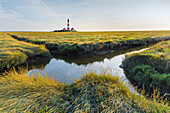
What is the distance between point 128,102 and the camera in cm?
340

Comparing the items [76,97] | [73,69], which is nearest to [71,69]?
[73,69]

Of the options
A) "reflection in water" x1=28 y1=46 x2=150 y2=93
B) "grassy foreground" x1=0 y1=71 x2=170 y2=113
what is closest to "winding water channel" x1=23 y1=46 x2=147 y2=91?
"reflection in water" x1=28 y1=46 x2=150 y2=93

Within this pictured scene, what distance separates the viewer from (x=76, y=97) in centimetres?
367

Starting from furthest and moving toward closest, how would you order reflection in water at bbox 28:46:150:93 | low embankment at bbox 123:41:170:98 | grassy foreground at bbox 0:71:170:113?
reflection in water at bbox 28:46:150:93
low embankment at bbox 123:41:170:98
grassy foreground at bbox 0:71:170:113

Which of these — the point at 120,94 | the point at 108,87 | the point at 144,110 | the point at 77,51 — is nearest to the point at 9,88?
the point at 108,87

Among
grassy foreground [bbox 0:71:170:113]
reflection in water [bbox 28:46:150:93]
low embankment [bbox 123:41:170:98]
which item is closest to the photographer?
grassy foreground [bbox 0:71:170:113]

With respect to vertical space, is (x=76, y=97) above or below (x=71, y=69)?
above

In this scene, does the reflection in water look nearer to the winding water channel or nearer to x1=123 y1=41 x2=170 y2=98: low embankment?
the winding water channel

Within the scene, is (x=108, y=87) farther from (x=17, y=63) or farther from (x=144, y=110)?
(x=17, y=63)

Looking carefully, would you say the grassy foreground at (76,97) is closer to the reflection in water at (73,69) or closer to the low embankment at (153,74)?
the reflection in water at (73,69)

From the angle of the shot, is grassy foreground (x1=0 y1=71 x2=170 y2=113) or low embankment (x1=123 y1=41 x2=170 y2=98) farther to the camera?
low embankment (x1=123 y1=41 x2=170 y2=98)

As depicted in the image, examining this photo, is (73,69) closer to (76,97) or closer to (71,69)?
(71,69)

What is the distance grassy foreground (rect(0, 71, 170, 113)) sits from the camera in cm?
312

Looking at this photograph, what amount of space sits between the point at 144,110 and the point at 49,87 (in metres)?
3.56
